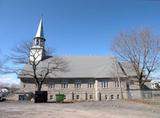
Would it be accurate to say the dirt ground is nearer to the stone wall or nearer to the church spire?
the stone wall

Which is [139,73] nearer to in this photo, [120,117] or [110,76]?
A: [110,76]

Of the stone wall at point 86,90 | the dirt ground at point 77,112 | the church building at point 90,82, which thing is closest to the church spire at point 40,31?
the church building at point 90,82

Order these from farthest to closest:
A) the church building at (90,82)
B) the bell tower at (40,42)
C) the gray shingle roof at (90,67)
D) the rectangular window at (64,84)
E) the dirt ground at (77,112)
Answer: the bell tower at (40,42)
the rectangular window at (64,84)
the gray shingle roof at (90,67)
the church building at (90,82)
the dirt ground at (77,112)

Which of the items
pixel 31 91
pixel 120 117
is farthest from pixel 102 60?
pixel 120 117

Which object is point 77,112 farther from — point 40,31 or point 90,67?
point 40,31

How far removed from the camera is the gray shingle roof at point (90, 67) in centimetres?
5269

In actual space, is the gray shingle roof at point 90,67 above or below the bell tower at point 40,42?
below

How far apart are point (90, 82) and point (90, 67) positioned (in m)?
4.60

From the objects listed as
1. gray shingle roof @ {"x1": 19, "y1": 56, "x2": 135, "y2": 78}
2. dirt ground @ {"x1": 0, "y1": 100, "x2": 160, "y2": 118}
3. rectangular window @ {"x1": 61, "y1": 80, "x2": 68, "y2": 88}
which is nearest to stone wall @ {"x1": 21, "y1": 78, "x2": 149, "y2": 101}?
rectangular window @ {"x1": 61, "y1": 80, "x2": 68, "y2": 88}

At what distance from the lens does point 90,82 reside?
5353cm

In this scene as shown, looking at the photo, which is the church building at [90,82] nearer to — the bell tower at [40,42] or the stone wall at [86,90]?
the stone wall at [86,90]

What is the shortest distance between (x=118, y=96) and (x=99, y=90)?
4722 millimetres

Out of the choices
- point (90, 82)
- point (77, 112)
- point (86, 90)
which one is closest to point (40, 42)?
point (90, 82)

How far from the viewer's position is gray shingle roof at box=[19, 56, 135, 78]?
52688mm
